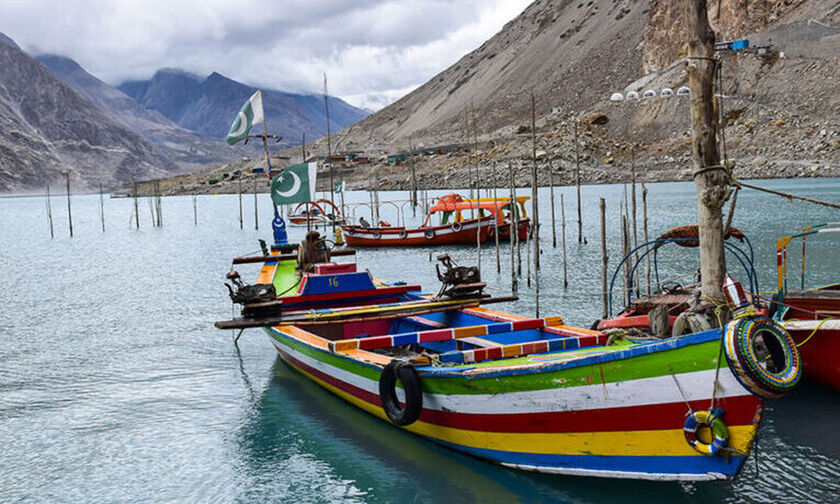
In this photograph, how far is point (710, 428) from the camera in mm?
6879

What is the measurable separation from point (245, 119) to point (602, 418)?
18.4 metres

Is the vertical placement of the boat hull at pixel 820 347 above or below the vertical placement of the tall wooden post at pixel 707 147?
below

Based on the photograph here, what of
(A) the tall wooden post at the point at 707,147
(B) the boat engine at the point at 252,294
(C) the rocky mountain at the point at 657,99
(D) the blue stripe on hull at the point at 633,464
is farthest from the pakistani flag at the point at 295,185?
(C) the rocky mountain at the point at 657,99

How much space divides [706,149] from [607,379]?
13.0 feet

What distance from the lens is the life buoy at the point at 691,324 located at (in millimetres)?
8711

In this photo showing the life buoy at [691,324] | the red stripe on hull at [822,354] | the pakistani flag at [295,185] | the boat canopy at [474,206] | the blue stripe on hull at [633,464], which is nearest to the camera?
the blue stripe on hull at [633,464]

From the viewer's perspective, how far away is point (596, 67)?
150625 millimetres

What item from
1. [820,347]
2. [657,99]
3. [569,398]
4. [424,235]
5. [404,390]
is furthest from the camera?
[657,99]

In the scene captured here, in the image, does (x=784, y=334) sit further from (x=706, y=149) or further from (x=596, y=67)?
(x=596, y=67)

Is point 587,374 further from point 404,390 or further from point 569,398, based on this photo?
point 404,390

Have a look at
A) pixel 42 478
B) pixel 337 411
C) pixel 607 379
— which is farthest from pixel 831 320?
pixel 42 478

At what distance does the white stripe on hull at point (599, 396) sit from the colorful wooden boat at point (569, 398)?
0.04 feet

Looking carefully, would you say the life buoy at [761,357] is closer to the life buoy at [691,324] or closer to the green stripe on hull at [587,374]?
the green stripe on hull at [587,374]

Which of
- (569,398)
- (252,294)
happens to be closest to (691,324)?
(569,398)
